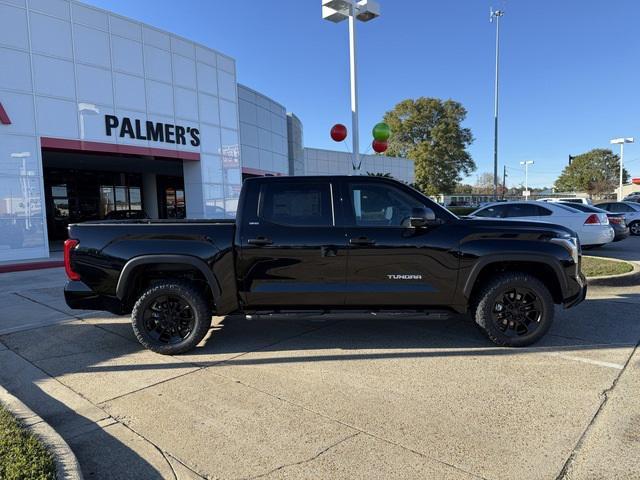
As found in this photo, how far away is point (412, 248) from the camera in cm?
480

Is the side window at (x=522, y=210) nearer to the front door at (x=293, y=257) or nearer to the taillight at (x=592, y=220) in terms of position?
the taillight at (x=592, y=220)

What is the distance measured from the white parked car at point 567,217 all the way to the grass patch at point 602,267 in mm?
2381

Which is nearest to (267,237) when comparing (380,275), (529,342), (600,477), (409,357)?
(380,275)

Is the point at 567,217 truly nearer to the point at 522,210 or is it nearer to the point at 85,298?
the point at 522,210

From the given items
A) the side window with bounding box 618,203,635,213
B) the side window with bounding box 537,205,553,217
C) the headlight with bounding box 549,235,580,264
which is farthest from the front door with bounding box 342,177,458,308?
the side window with bounding box 618,203,635,213

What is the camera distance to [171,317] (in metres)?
5.05

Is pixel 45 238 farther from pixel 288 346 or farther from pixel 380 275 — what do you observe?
pixel 380 275

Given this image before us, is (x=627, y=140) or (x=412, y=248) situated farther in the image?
(x=627, y=140)

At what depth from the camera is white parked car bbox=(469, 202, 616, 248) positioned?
1209 centimetres

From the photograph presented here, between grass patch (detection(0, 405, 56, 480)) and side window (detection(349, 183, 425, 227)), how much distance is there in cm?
336

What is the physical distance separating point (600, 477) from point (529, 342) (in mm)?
2344

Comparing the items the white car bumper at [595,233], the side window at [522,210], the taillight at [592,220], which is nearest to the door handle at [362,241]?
the side window at [522,210]

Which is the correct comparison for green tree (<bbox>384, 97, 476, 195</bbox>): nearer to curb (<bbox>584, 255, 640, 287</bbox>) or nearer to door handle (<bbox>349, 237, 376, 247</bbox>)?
curb (<bbox>584, 255, 640, 287</bbox>)

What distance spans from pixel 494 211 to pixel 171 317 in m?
10.3
